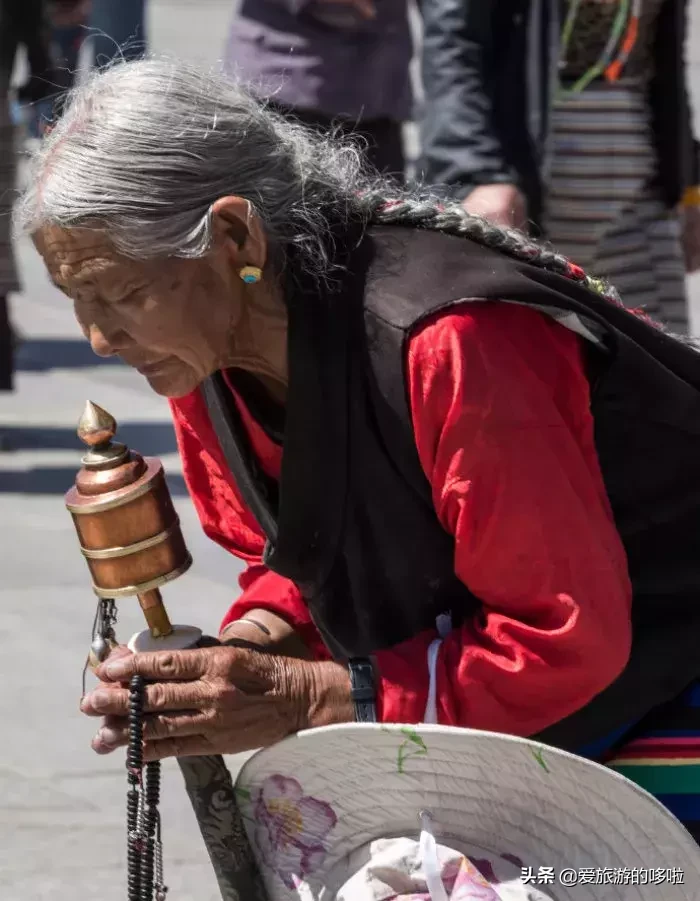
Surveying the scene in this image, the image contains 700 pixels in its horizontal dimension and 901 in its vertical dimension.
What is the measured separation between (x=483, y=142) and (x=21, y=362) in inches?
133

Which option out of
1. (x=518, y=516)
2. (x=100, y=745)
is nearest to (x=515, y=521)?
(x=518, y=516)

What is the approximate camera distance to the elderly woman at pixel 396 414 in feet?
5.81

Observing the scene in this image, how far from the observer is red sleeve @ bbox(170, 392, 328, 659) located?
2.25 metres

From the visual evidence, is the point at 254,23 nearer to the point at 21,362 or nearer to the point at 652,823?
the point at 652,823

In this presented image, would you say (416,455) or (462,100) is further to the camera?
(462,100)

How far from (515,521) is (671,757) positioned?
0.41 meters

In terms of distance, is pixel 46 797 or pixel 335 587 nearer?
pixel 335 587

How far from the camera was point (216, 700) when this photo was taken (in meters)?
1.82

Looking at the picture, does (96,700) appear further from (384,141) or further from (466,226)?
(384,141)

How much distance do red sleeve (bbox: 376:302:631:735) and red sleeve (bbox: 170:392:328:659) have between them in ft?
1.46

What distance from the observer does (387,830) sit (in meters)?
1.88

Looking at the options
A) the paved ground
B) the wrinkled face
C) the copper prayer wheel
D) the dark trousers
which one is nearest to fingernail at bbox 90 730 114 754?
the copper prayer wheel

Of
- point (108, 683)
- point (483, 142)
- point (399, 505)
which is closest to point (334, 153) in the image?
point (399, 505)

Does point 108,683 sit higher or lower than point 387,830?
higher
